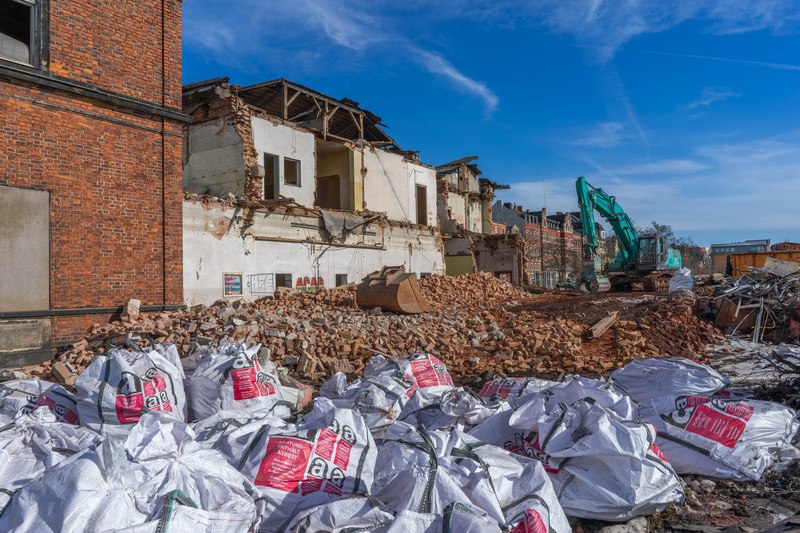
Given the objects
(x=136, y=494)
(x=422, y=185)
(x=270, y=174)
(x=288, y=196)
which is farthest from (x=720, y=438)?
(x=422, y=185)

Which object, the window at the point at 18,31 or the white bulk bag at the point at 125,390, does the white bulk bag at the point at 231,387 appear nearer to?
the white bulk bag at the point at 125,390

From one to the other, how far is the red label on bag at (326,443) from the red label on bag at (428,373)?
2.25 m

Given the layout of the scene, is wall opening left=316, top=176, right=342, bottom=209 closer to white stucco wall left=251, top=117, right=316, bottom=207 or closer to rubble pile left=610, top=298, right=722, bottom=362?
white stucco wall left=251, top=117, right=316, bottom=207

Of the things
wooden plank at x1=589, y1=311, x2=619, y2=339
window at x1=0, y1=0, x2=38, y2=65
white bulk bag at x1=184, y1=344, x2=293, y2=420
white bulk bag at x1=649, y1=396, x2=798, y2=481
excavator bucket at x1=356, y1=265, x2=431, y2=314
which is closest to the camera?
white bulk bag at x1=649, y1=396, x2=798, y2=481

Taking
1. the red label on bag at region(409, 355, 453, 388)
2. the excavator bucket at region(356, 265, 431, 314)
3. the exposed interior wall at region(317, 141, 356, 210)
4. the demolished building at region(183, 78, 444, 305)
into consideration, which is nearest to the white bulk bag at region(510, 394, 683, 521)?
the red label on bag at region(409, 355, 453, 388)

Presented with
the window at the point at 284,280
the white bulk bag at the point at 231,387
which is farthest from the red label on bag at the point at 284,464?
the window at the point at 284,280

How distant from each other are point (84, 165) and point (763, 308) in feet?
44.9

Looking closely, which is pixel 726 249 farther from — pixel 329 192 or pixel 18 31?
pixel 18 31

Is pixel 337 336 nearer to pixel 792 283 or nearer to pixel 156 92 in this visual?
pixel 156 92

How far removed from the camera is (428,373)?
222 inches

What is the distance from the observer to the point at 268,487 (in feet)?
9.93

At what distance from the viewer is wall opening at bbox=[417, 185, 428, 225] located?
2495 centimetres

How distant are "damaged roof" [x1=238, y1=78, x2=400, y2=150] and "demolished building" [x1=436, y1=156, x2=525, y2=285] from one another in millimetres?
5827

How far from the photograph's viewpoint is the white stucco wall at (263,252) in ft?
45.3
